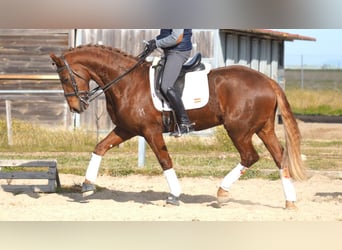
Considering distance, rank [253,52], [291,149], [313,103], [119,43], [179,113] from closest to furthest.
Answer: [291,149]
[179,113]
[119,43]
[253,52]
[313,103]

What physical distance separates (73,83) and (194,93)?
53.3 inches

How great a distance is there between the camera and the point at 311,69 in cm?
4519

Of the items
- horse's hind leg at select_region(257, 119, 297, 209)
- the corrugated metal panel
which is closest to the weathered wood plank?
horse's hind leg at select_region(257, 119, 297, 209)

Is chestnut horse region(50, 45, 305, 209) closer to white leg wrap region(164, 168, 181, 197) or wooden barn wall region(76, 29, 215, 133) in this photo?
white leg wrap region(164, 168, 181, 197)

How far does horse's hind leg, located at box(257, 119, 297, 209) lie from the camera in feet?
23.8

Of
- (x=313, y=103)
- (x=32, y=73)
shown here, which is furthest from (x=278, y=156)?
(x=313, y=103)

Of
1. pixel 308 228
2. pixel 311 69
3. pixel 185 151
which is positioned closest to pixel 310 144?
pixel 185 151

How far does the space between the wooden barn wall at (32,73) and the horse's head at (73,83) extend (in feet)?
36.3

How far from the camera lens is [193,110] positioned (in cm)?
738

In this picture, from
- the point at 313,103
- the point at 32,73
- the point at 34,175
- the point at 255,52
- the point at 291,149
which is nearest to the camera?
the point at 291,149

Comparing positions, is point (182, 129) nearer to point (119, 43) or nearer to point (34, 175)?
point (34, 175)

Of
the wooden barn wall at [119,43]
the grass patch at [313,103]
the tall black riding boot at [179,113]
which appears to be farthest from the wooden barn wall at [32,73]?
the grass patch at [313,103]

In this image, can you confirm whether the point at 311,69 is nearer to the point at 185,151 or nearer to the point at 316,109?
the point at 316,109

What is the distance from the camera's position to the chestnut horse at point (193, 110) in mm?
7266
